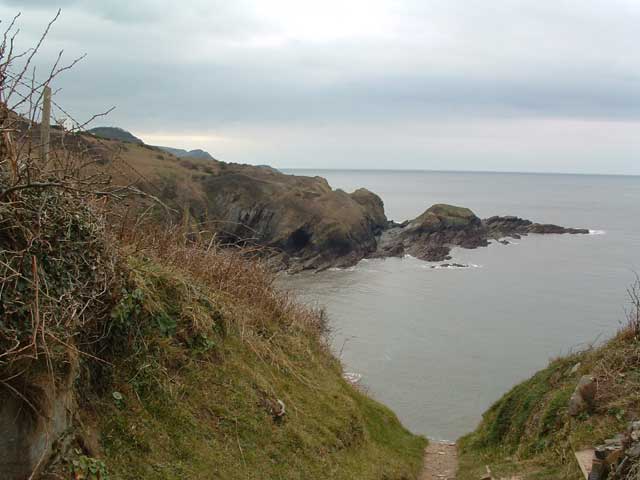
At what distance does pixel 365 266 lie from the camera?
6012 cm

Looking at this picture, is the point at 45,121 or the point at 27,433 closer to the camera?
the point at 27,433

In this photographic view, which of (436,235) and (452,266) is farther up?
(436,235)

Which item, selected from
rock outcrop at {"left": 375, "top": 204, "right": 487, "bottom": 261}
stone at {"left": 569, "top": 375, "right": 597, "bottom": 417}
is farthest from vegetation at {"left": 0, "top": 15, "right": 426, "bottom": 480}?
rock outcrop at {"left": 375, "top": 204, "right": 487, "bottom": 261}

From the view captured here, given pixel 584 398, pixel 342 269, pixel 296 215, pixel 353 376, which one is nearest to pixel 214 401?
pixel 584 398

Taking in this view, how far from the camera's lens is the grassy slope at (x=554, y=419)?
10312 millimetres

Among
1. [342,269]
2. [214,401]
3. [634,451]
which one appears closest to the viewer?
[634,451]

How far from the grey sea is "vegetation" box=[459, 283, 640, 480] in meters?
6.24

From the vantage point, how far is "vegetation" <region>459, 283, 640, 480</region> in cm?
1030

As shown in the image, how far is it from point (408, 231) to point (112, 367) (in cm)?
6723

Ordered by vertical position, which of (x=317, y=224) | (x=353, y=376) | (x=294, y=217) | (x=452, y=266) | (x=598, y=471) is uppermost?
(x=294, y=217)

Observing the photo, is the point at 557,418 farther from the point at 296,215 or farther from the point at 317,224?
the point at 296,215

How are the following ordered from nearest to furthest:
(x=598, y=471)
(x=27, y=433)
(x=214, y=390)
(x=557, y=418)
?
1. (x=27, y=433)
2. (x=598, y=471)
3. (x=214, y=390)
4. (x=557, y=418)

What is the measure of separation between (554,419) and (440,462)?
193 inches

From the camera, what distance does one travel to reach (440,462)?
16.6 metres
